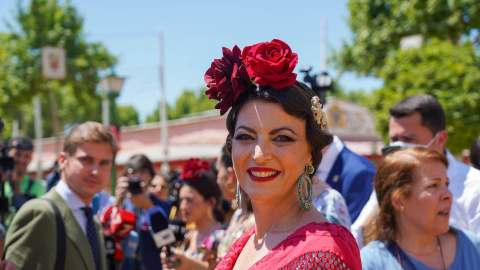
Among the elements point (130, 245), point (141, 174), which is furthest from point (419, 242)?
point (141, 174)

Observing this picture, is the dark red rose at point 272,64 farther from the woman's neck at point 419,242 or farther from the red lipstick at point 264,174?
the woman's neck at point 419,242

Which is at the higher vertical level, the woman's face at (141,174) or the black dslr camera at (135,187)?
the black dslr camera at (135,187)

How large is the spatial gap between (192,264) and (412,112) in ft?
6.49

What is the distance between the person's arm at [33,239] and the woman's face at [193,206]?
172 centimetres

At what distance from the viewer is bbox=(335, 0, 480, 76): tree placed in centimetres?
1505

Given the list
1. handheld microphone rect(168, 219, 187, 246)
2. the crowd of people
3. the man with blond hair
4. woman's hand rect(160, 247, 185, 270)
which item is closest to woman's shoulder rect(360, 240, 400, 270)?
the crowd of people

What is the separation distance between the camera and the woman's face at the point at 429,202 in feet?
8.77

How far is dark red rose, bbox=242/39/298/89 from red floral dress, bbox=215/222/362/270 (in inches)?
20.3

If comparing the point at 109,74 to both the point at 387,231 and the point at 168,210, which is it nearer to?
the point at 168,210

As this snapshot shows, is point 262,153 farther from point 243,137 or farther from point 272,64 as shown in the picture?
point 272,64

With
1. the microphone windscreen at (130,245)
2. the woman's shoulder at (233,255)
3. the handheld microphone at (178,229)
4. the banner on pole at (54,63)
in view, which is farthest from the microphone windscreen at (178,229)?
the banner on pole at (54,63)

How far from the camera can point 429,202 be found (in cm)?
269

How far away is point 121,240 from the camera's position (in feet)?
14.4

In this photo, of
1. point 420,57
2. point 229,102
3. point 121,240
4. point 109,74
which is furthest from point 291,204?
point 420,57
